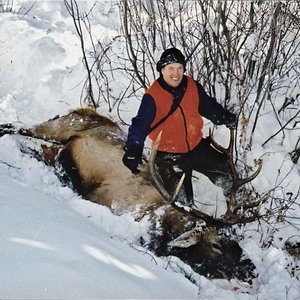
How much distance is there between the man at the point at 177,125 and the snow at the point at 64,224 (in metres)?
0.27

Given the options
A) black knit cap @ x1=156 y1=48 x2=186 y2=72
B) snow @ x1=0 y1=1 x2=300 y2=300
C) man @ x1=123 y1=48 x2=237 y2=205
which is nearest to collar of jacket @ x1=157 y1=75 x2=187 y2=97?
man @ x1=123 y1=48 x2=237 y2=205

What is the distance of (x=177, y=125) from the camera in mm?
4660

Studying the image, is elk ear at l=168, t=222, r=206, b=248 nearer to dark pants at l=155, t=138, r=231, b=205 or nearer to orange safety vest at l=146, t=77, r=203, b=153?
dark pants at l=155, t=138, r=231, b=205

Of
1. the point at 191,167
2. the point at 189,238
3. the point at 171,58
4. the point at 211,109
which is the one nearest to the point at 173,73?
the point at 171,58

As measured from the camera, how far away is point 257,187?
17.0ft

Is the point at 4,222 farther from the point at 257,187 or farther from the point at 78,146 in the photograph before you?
the point at 257,187

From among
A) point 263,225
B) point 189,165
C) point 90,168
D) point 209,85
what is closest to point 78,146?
point 90,168

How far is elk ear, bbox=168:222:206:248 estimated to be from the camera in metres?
4.49

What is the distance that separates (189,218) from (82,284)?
168 centimetres

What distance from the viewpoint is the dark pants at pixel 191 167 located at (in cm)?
486

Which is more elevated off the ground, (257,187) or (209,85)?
(209,85)

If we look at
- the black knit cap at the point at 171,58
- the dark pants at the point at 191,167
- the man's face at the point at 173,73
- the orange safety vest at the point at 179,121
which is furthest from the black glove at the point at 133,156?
the black knit cap at the point at 171,58

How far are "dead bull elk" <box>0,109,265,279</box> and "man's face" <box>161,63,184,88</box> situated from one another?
65cm

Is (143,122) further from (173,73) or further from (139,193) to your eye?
(139,193)
